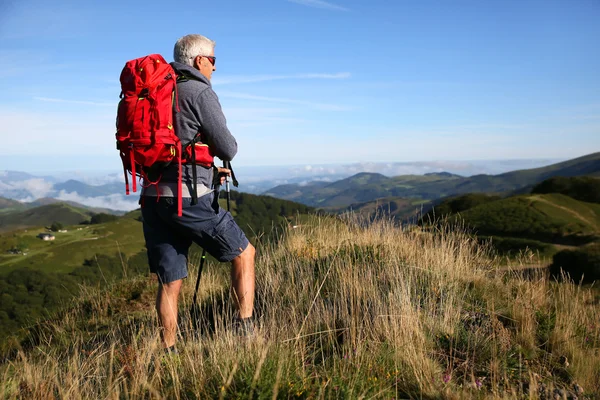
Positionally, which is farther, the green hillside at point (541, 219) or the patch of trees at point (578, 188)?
the patch of trees at point (578, 188)

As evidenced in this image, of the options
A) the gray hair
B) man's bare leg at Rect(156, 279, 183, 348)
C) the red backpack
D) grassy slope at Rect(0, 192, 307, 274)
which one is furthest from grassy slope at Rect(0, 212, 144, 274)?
the red backpack

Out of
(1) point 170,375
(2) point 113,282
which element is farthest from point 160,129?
(2) point 113,282

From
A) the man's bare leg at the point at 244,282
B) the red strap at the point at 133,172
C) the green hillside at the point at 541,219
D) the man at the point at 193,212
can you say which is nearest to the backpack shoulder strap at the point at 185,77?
the man at the point at 193,212

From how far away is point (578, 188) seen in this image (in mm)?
23812

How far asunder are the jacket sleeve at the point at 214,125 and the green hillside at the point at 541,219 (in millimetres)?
14980

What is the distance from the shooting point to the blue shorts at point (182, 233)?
3.08m

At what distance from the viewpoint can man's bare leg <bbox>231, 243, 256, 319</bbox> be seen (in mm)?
3340

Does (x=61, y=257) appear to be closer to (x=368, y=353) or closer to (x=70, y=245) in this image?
(x=70, y=245)

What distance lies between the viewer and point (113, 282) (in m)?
8.02

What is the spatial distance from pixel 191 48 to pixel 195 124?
659 millimetres

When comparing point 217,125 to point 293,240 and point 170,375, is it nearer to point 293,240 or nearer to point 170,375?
point 170,375

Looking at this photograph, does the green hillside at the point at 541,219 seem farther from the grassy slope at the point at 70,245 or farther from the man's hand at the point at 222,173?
the grassy slope at the point at 70,245

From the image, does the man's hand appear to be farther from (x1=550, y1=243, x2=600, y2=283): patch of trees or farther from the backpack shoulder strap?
(x1=550, y1=243, x2=600, y2=283): patch of trees

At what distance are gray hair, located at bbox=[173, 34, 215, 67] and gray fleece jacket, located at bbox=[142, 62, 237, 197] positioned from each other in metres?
0.14
